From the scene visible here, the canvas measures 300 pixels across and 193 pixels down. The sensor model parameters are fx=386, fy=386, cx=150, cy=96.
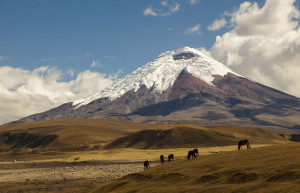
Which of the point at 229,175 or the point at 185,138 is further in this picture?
the point at 185,138

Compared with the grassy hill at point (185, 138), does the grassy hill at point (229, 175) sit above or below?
below

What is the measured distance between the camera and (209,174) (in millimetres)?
25734

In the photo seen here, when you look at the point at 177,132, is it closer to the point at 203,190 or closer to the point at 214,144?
the point at 214,144

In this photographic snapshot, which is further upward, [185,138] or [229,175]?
[185,138]

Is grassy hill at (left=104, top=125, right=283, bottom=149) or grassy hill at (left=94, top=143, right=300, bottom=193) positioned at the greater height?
grassy hill at (left=104, top=125, right=283, bottom=149)

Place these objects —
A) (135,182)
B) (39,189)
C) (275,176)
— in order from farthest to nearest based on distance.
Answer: (39,189) < (135,182) < (275,176)

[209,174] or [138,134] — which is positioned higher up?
[138,134]

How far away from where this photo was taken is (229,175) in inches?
967

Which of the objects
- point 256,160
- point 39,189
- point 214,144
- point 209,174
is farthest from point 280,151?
point 214,144

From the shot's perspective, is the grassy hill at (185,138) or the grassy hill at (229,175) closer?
the grassy hill at (229,175)

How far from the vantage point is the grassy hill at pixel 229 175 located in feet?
68.6

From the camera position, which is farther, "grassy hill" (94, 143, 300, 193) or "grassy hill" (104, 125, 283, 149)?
"grassy hill" (104, 125, 283, 149)

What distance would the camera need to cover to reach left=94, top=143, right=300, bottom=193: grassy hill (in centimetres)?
2091

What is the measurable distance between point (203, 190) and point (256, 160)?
6859 mm
